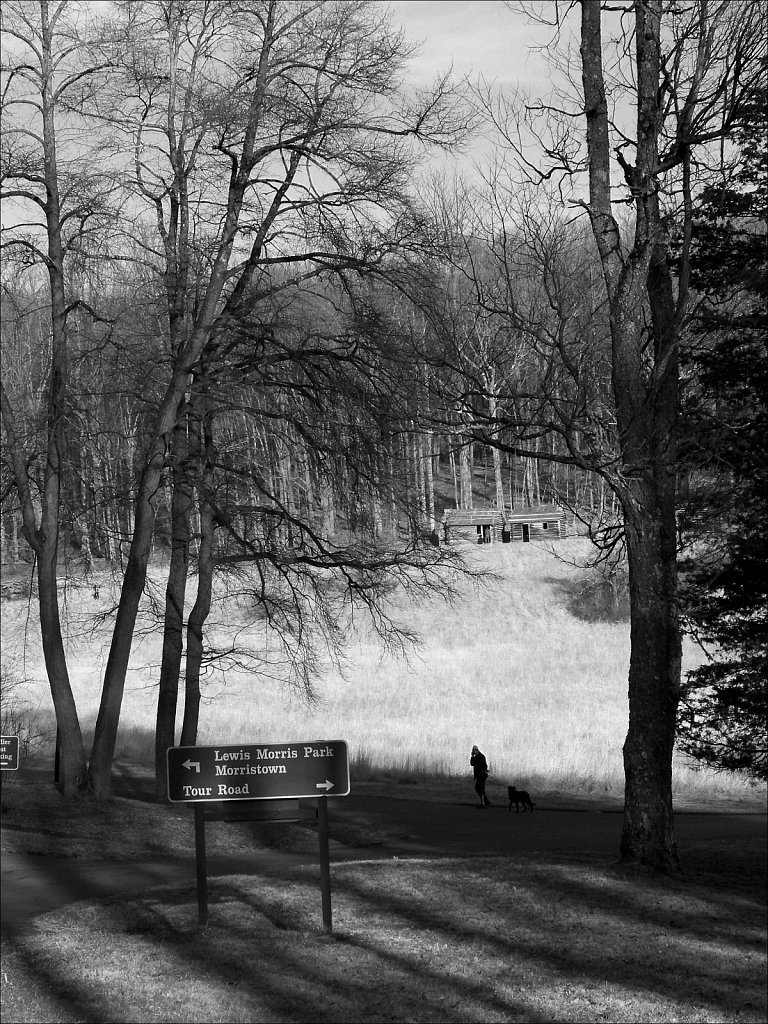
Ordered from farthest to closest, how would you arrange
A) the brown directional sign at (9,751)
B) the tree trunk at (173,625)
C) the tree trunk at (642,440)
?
the tree trunk at (173,625) → the brown directional sign at (9,751) → the tree trunk at (642,440)

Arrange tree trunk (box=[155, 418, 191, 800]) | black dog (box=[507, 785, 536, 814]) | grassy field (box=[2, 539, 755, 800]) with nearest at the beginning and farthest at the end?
tree trunk (box=[155, 418, 191, 800]), black dog (box=[507, 785, 536, 814]), grassy field (box=[2, 539, 755, 800])

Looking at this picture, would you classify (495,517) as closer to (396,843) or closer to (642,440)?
(396,843)

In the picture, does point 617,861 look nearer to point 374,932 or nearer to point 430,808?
point 374,932

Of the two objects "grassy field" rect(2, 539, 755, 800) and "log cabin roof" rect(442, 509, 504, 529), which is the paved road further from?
"log cabin roof" rect(442, 509, 504, 529)

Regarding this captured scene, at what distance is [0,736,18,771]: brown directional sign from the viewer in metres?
12.8

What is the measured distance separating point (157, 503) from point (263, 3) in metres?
8.10

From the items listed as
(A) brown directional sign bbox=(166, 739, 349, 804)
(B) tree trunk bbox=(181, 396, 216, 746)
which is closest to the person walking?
(B) tree trunk bbox=(181, 396, 216, 746)

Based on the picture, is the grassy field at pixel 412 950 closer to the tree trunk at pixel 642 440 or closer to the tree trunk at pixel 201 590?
the tree trunk at pixel 642 440

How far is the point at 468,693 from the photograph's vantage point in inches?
1521

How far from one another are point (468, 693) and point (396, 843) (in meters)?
20.6

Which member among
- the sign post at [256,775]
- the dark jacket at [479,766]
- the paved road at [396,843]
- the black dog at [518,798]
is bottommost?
the paved road at [396,843]

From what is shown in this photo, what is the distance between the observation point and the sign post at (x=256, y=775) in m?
9.02

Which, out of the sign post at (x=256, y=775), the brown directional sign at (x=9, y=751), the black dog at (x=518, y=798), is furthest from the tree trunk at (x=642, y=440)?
the black dog at (x=518, y=798)

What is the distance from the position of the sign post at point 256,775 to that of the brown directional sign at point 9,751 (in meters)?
4.48
